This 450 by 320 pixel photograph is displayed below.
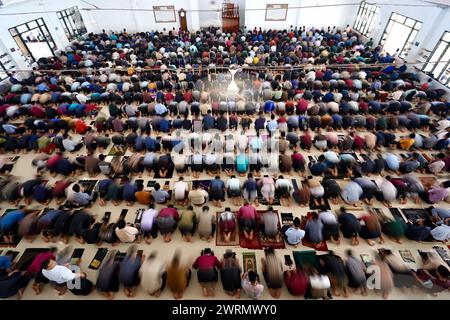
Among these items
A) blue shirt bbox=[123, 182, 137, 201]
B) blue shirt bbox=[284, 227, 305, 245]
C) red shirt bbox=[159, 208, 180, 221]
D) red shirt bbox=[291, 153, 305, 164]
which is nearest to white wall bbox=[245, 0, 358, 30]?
red shirt bbox=[291, 153, 305, 164]

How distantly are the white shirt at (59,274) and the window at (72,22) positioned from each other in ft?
56.6

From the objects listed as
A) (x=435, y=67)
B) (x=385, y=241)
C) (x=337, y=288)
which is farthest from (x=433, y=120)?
(x=337, y=288)

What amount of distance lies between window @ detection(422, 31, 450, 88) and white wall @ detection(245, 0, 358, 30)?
831 centimetres

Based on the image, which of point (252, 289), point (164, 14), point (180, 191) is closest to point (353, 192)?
point (252, 289)

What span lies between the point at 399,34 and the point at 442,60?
12.1 ft

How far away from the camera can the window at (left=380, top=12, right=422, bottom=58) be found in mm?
12102

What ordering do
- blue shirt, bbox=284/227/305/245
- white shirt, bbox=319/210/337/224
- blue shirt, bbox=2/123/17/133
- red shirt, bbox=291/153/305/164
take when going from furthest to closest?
blue shirt, bbox=2/123/17/133
red shirt, bbox=291/153/305/164
white shirt, bbox=319/210/337/224
blue shirt, bbox=284/227/305/245

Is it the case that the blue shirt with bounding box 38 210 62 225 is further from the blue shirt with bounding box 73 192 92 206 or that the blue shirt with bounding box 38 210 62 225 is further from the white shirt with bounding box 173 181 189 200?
the white shirt with bounding box 173 181 189 200

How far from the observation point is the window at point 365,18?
51.0 feet

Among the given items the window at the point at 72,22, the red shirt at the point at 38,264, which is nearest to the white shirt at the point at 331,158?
the red shirt at the point at 38,264

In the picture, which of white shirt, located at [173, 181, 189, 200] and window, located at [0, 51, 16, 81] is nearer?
white shirt, located at [173, 181, 189, 200]

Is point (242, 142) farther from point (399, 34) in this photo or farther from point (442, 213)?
point (399, 34)

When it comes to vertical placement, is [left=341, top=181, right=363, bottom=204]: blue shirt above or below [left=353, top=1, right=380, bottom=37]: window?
below
